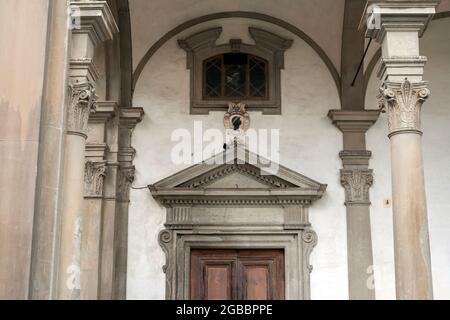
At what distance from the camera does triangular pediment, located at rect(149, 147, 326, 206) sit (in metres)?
11.2

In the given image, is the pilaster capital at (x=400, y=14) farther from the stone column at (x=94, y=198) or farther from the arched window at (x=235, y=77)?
the stone column at (x=94, y=198)

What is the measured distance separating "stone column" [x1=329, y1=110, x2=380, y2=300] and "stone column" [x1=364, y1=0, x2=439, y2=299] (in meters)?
3.41

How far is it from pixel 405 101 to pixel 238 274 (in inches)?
181

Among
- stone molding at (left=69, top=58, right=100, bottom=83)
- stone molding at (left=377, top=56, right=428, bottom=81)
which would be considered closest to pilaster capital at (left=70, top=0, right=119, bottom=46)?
stone molding at (left=69, top=58, right=100, bottom=83)

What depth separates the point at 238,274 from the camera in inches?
445

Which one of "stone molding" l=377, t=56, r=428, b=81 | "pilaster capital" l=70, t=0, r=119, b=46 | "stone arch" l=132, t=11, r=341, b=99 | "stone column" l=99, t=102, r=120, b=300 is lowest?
"stone column" l=99, t=102, r=120, b=300

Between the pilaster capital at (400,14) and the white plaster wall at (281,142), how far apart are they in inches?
151

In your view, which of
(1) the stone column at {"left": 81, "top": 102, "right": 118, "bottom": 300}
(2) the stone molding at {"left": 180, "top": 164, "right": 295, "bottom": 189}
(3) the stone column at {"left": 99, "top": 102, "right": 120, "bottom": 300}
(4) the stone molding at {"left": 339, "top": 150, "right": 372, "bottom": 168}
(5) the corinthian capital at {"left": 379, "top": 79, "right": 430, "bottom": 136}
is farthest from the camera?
(4) the stone molding at {"left": 339, "top": 150, "right": 372, "bottom": 168}

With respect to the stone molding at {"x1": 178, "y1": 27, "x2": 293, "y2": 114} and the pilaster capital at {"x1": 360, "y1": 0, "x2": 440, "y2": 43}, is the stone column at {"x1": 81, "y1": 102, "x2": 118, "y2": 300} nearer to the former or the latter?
the stone molding at {"x1": 178, "y1": 27, "x2": 293, "y2": 114}

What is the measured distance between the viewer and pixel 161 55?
39.8 ft

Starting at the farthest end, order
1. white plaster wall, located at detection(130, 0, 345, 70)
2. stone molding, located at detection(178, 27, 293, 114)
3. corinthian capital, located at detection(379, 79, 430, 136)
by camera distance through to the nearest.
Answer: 1. stone molding, located at detection(178, 27, 293, 114)
2. white plaster wall, located at detection(130, 0, 345, 70)
3. corinthian capital, located at detection(379, 79, 430, 136)

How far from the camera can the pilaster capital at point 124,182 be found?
37.3 ft

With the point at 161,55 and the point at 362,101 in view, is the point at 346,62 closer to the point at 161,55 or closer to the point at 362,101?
the point at 362,101

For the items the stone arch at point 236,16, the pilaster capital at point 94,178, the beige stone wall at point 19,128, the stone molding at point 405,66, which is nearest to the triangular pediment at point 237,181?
the pilaster capital at point 94,178
